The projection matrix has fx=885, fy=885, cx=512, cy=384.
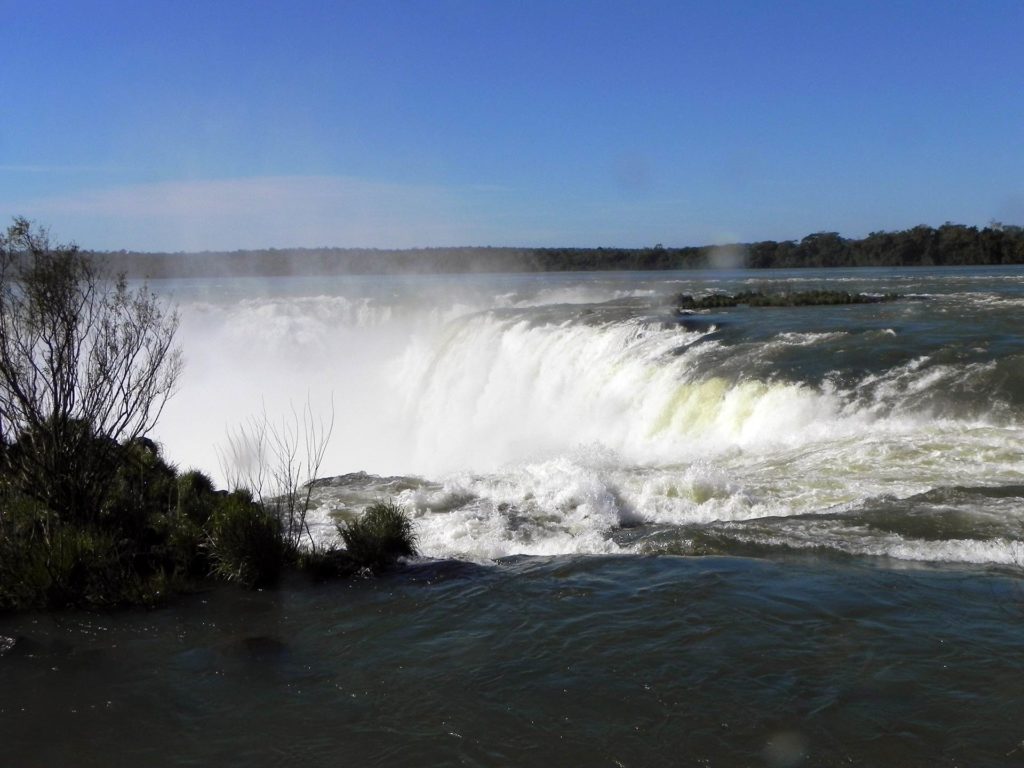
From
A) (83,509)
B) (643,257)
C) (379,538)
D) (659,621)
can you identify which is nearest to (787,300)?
(379,538)

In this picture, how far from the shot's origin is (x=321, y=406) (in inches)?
1059

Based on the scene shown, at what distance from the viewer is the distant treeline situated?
204ft

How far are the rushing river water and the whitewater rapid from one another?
65 millimetres

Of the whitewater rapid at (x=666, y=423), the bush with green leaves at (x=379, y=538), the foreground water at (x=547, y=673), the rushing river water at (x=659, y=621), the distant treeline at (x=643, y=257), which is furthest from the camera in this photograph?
the distant treeline at (x=643, y=257)

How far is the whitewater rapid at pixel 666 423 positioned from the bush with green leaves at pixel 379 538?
62 centimetres

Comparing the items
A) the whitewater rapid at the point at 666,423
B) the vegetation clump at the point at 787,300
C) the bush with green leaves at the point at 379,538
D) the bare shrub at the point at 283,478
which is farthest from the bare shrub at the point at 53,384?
the vegetation clump at the point at 787,300

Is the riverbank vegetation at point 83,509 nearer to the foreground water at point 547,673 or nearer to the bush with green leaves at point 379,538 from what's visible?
the bush with green leaves at point 379,538

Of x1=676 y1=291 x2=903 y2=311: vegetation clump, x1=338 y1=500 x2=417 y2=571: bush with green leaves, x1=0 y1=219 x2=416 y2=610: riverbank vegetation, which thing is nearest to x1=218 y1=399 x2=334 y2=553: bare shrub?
x1=0 y1=219 x2=416 y2=610: riverbank vegetation

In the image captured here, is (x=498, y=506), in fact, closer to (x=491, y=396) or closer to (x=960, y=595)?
(x=960, y=595)

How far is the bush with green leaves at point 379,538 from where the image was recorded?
7984 millimetres

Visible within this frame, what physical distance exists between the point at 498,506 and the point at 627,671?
460 centimetres

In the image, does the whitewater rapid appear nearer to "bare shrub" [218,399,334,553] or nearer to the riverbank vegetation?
"bare shrub" [218,399,334,553]

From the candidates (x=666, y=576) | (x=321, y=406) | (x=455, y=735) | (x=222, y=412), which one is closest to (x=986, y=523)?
(x=666, y=576)

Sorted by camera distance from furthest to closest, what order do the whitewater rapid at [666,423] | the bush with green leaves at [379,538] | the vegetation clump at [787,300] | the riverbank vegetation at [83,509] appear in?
the vegetation clump at [787,300] → the whitewater rapid at [666,423] → the bush with green leaves at [379,538] → the riverbank vegetation at [83,509]
